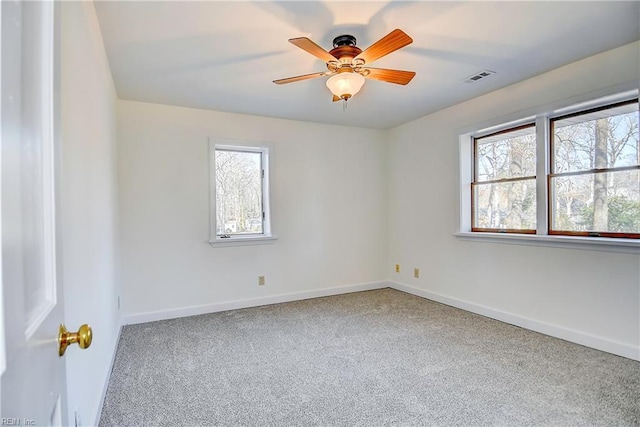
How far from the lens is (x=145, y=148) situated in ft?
12.0

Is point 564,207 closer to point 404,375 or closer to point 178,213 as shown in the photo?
point 404,375

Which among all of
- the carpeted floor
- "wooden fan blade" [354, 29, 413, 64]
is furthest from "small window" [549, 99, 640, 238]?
"wooden fan blade" [354, 29, 413, 64]

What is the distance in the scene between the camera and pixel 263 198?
4.37 m

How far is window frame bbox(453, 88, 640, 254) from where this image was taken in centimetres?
266

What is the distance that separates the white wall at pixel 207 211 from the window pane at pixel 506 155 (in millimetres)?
1557

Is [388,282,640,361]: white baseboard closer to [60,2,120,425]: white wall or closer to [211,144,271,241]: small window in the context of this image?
[211,144,271,241]: small window

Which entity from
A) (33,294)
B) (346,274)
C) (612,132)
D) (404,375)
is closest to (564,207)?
(612,132)

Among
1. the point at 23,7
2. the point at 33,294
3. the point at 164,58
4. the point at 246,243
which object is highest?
the point at 164,58

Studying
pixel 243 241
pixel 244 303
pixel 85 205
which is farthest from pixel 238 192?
pixel 85 205

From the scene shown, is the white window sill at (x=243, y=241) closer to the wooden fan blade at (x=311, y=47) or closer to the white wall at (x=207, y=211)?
the white wall at (x=207, y=211)

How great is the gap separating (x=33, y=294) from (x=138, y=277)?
3451mm

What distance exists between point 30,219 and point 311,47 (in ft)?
6.04

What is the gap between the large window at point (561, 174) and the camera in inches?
106

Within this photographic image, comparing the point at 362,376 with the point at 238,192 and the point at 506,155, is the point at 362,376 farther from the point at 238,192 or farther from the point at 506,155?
the point at 506,155
